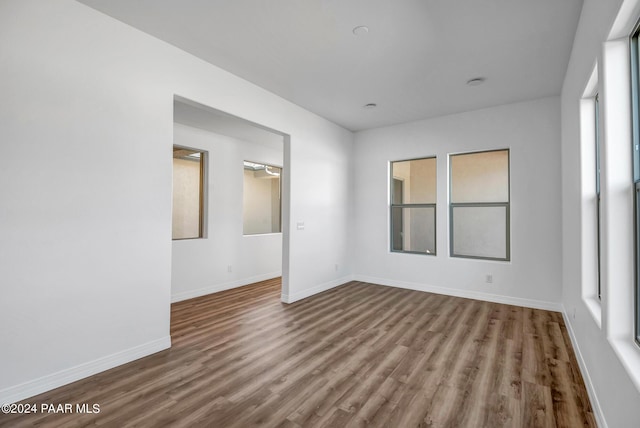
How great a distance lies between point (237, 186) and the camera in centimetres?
572

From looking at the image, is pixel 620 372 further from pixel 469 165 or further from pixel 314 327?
pixel 469 165

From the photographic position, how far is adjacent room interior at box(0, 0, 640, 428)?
6.50 ft

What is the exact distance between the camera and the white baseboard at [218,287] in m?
4.73

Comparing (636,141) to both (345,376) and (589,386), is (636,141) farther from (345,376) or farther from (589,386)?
(345,376)

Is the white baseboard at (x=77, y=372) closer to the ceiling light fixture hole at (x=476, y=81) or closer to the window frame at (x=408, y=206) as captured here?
the window frame at (x=408, y=206)

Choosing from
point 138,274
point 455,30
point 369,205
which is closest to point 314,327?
point 138,274

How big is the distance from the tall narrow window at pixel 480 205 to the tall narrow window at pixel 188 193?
13.7 feet

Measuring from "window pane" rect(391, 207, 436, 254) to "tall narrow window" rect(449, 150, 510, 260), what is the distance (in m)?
0.37

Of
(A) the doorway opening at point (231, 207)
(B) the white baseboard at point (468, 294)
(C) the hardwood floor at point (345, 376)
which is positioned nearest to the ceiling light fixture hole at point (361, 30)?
(A) the doorway opening at point (231, 207)

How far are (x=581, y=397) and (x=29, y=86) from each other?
446 centimetres

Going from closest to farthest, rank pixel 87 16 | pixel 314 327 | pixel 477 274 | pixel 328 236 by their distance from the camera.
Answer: pixel 87 16 → pixel 314 327 → pixel 477 274 → pixel 328 236

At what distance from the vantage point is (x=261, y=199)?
6.54 m

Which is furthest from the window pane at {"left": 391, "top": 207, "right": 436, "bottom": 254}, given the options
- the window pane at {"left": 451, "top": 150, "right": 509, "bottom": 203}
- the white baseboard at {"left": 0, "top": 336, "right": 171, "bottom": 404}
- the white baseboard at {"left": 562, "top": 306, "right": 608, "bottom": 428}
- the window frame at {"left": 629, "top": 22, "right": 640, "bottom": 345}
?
the white baseboard at {"left": 0, "top": 336, "right": 171, "bottom": 404}

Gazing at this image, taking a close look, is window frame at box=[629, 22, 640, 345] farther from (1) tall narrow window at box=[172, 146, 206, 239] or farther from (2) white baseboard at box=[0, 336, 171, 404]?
(1) tall narrow window at box=[172, 146, 206, 239]
